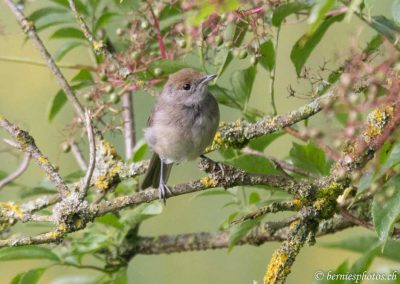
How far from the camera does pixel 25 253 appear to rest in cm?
325

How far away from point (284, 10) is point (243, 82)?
572 mm

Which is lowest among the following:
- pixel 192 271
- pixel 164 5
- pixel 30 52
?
pixel 192 271

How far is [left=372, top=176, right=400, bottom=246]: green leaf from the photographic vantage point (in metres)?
2.10

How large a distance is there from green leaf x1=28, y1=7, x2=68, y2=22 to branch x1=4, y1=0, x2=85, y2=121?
0.54ft

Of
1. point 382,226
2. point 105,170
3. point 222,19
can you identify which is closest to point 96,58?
point 105,170

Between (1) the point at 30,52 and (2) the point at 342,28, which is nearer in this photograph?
(2) the point at 342,28

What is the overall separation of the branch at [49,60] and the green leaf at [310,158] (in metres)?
0.86

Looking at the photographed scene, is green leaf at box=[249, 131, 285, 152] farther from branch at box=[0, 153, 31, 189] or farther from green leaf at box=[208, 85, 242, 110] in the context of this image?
branch at box=[0, 153, 31, 189]

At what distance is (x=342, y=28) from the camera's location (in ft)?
19.4

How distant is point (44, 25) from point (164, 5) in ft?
1.94

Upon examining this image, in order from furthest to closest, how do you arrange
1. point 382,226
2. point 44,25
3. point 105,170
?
point 44,25
point 105,170
point 382,226

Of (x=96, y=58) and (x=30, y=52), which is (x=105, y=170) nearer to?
(x=96, y=58)

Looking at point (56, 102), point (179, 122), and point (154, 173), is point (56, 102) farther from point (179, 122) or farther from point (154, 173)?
point (179, 122)

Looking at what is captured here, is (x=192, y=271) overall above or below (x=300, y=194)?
below
